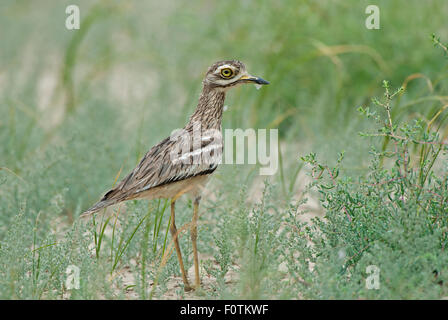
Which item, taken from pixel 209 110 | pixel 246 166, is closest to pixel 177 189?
pixel 209 110

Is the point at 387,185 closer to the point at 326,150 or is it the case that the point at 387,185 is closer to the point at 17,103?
the point at 326,150

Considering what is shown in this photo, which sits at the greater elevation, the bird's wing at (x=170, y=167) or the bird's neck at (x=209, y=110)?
the bird's neck at (x=209, y=110)

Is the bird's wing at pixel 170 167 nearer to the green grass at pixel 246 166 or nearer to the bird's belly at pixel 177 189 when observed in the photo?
the bird's belly at pixel 177 189

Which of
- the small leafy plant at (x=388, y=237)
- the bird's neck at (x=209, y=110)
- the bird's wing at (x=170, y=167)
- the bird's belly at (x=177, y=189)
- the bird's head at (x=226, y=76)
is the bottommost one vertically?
the small leafy plant at (x=388, y=237)

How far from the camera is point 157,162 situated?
11.2 ft

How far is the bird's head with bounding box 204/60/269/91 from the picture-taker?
3.66 meters

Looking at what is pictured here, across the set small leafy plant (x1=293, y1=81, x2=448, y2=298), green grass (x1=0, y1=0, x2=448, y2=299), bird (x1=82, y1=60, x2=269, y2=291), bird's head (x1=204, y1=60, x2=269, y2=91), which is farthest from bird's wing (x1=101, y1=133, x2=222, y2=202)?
small leafy plant (x1=293, y1=81, x2=448, y2=298)

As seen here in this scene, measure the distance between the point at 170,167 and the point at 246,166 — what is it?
1.80 meters

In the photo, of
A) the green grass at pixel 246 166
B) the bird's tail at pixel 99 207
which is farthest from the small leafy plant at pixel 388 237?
the bird's tail at pixel 99 207

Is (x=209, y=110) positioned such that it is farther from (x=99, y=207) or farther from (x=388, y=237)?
(x=388, y=237)

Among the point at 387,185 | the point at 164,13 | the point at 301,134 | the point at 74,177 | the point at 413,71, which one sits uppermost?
the point at 164,13

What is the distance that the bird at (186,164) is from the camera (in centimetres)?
335

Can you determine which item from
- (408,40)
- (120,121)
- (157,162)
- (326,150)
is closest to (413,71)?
(408,40)

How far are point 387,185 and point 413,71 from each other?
343cm
